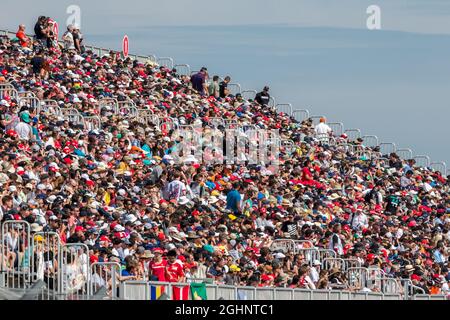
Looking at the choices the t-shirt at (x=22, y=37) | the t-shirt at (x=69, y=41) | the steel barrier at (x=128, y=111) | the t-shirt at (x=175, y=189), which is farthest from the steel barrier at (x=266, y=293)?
the t-shirt at (x=69, y=41)

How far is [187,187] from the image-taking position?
3512cm

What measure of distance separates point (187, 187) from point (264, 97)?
20.0 metres

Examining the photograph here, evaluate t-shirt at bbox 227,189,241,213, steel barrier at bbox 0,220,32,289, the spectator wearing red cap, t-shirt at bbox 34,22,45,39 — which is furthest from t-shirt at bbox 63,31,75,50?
steel barrier at bbox 0,220,32,289

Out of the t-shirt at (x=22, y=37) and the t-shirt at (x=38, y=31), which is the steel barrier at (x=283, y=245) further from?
the t-shirt at (x=38, y=31)

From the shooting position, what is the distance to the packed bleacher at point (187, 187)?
93.0ft

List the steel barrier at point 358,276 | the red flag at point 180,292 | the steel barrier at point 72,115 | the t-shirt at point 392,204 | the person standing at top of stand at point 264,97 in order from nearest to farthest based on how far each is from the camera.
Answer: the red flag at point 180,292, the steel barrier at point 358,276, the steel barrier at point 72,115, the t-shirt at point 392,204, the person standing at top of stand at point 264,97

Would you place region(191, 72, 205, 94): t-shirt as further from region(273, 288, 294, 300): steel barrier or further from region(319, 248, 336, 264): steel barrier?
region(273, 288, 294, 300): steel barrier

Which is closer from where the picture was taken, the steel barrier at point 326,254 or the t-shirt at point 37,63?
the steel barrier at point 326,254

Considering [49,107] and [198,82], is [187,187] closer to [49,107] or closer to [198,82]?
[49,107]

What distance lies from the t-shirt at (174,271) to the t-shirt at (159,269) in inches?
2.7

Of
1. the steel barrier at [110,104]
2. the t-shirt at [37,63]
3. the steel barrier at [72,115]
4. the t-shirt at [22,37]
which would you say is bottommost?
the steel barrier at [72,115]

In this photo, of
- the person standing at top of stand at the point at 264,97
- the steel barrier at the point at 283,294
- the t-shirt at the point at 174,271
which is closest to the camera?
the steel barrier at the point at 283,294

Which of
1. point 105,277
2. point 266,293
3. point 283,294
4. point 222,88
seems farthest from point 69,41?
point 105,277
